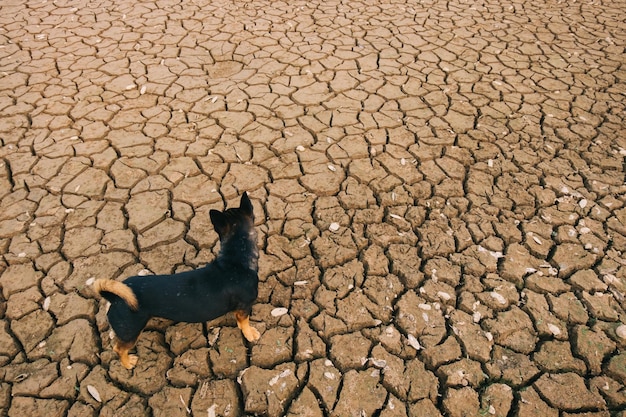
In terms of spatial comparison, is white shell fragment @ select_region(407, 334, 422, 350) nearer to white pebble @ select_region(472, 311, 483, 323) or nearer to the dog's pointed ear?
white pebble @ select_region(472, 311, 483, 323)

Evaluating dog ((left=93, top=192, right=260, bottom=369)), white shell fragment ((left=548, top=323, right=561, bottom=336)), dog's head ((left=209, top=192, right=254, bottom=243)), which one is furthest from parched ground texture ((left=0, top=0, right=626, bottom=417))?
dog's head ((left=209, top=192, right=254, bottom=243))

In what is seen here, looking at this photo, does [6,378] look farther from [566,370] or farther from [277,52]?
[277,52]

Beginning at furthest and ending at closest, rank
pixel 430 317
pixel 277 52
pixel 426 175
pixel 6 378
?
pixel 277 52 < pixel 426 175 < pixel 430 317 < pixel 6 378

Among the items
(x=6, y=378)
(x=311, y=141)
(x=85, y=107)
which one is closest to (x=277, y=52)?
(x=311, y=141)

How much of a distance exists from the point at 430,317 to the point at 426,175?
1.49 m

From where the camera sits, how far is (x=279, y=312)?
2.65 m

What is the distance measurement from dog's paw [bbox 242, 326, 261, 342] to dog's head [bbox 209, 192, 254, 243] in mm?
578

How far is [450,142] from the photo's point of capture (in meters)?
4.08

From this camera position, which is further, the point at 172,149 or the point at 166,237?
the point at 172,149

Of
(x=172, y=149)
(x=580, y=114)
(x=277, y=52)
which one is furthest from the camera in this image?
(x=277, y=52)

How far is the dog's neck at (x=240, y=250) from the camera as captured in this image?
7.39ft

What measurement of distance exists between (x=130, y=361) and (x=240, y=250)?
0.91 metres

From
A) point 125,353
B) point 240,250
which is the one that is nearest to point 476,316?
point 240,250

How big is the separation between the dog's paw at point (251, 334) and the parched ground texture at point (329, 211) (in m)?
0.05
